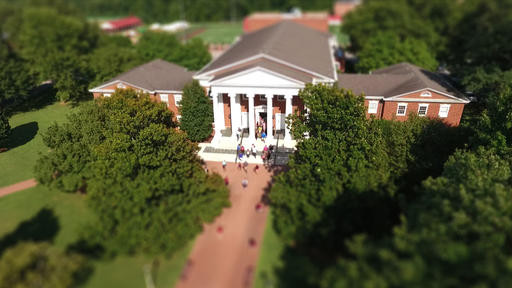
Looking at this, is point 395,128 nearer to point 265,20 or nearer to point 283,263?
point 283,263

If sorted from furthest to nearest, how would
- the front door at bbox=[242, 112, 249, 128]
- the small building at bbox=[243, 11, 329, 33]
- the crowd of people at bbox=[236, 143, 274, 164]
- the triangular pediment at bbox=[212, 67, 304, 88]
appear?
the small building at bbox=[243, 11, 329, 33]
the front door at bbox=[242, 112, 249, 128]
the crowd of people at bbox=[236, 143, 274, 164]
the triangular pediment at bbox=[212, 67, 304, 88]

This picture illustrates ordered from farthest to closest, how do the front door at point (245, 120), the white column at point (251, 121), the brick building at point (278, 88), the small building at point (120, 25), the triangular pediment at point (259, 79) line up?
the small building at point (120, 25)
the front door at point (245, 120)
the white column at point (251, 121)
the brick building at point (278, 88)
the triangular pediment at point (259, 79)

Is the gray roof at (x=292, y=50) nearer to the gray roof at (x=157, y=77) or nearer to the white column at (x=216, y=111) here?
the gray roof at (x=157, y=77)

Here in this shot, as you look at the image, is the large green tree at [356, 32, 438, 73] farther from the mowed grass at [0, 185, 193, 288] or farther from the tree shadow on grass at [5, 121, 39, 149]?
the tree shadow on grass at [5, 121, 39, 149]

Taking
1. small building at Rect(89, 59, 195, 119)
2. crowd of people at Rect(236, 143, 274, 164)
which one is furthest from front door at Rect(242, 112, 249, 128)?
small building at Rect(89, 59, 195, 119)

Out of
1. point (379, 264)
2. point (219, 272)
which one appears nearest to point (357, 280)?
point (379, 264)

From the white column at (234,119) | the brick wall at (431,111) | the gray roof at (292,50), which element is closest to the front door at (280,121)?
the white column at (234,119)
